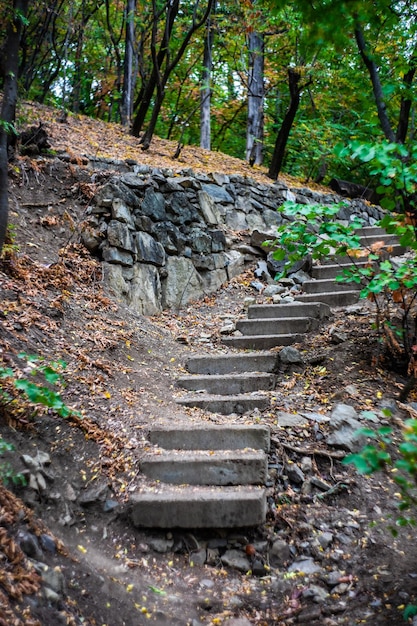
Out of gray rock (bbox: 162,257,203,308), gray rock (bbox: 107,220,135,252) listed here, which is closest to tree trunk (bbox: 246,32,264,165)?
gray rock (bbox: 162,257,203,308)

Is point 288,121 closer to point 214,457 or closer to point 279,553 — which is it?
point 214,457

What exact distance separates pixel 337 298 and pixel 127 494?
4139 mm

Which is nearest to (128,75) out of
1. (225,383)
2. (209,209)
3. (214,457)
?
(209,209)

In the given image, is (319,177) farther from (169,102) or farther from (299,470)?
(299,470)

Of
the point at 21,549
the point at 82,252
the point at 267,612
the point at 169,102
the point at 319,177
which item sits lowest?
the point at 267,612

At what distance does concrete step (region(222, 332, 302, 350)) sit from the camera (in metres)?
5.30

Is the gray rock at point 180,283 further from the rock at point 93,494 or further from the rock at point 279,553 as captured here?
the rock at point 279,553

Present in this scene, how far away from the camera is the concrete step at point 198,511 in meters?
2.81

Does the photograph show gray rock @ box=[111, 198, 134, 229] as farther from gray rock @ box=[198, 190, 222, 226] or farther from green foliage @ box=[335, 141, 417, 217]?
green foliage @ box=[335, 141, 417, 217]

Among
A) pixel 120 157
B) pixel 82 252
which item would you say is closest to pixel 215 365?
pixel 82 252

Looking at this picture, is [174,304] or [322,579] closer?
[322,579]

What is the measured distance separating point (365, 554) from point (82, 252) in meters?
4.30

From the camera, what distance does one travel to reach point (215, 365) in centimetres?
487

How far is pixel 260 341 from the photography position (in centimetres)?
542
